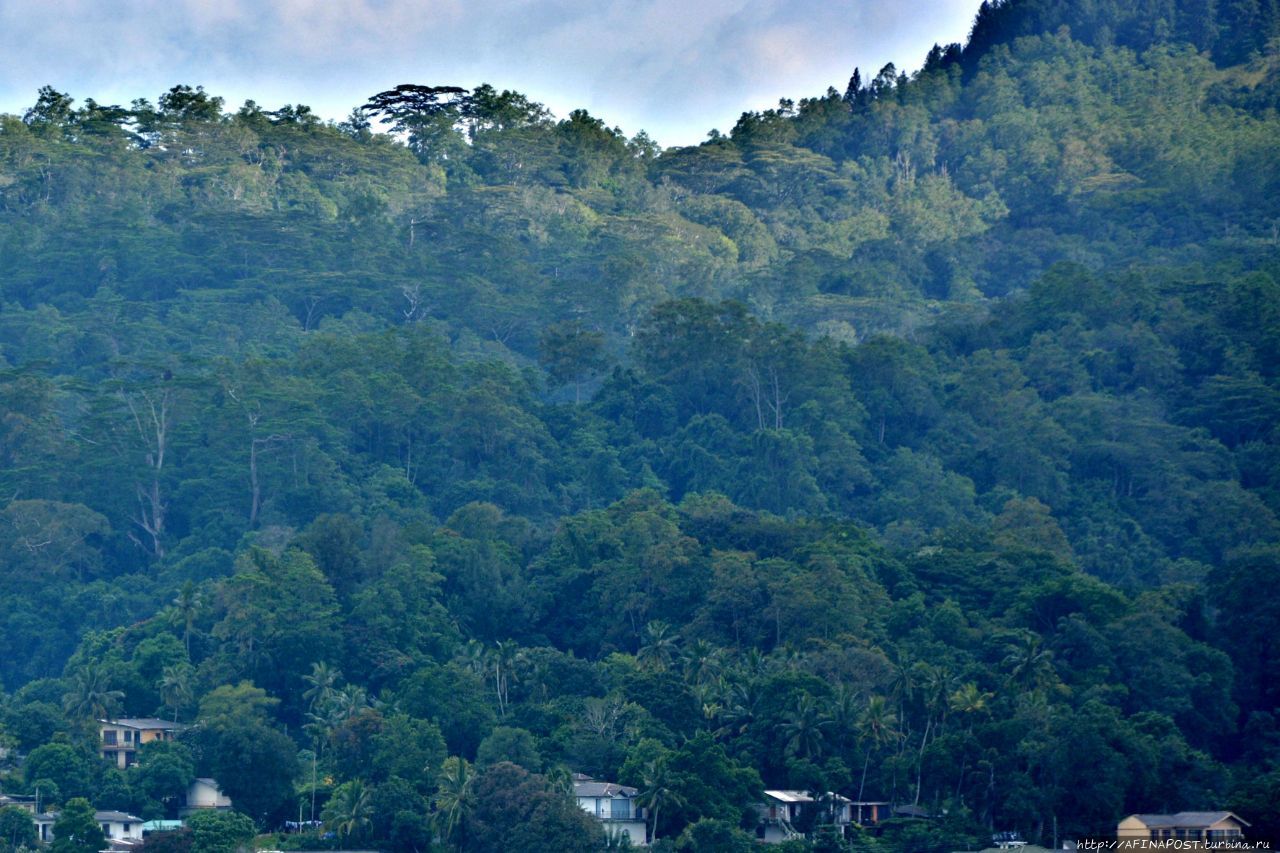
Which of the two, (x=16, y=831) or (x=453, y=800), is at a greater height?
(x=453, y=800)

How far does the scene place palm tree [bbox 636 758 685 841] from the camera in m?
37.1

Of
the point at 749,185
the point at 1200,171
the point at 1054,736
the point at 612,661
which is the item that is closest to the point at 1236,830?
the point at 1054,736

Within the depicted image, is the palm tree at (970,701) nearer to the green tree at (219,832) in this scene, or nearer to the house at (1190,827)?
the house at (1190,827)

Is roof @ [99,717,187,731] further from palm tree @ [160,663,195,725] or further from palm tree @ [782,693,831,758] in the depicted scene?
palm tree @ [782,693,831,758]

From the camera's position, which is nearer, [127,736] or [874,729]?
[874,729]

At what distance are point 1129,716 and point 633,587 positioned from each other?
10746 mm

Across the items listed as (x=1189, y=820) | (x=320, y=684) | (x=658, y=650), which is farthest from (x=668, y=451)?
(x=1189, y=820)

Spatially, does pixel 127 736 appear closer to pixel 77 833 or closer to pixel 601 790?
pixel 77 833

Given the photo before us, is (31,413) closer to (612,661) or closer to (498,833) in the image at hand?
(612,661)

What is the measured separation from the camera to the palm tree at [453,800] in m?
36.5

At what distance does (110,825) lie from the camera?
3800cm

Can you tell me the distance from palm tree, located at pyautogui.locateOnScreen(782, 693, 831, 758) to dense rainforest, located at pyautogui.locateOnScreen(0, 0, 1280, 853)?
Answer: 113 millimetres

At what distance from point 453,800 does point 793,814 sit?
5965 mm

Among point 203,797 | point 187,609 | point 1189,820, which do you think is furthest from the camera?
point 187,609
